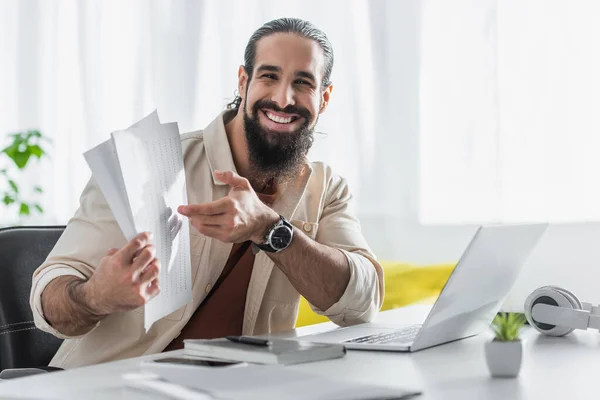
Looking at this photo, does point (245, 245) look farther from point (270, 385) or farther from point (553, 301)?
point (270, 385)

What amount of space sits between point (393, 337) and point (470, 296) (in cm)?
18

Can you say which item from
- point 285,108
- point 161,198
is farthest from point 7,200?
point 161,198

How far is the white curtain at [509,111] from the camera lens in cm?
298

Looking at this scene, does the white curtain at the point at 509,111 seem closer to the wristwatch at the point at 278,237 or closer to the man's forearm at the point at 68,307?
the wristwatch at the point at 278,237

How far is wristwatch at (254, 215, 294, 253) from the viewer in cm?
146

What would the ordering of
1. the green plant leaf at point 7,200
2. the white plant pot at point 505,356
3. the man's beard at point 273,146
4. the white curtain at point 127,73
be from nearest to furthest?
the white plant pot at point 505,356 < the man's beard at point 273,146 < the white curtain at point 127,73 < the green plant leaf at point 7,200

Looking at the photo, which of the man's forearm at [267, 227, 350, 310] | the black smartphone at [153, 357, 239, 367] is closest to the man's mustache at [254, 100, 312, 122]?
the man's forearm at [267, 227, 350, 310]

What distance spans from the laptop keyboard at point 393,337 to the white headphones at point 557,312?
0.20 meters

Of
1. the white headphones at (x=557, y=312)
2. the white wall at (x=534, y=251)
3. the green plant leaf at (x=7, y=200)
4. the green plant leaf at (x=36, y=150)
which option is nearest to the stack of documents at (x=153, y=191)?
the white headphones at (x=557, y=312)

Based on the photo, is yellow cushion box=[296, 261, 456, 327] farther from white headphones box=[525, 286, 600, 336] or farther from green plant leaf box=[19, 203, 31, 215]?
green plant leaf box=[19, 203, 31, 215]

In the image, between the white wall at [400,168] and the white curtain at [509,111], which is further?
the white wall at [400,168]

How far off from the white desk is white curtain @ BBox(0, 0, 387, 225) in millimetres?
2233

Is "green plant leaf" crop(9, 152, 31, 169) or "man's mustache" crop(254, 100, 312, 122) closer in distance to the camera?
"man's mustache" crop(254, 100, 312, 122)

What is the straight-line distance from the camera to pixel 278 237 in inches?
58.1
